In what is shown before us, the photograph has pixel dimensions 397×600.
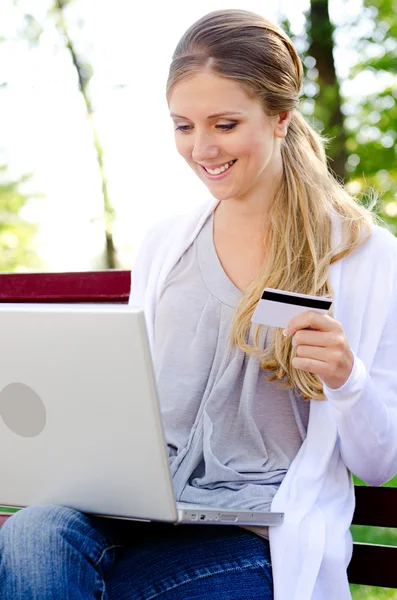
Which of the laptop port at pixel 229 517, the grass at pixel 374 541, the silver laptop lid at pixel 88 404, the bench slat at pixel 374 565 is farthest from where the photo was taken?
the grass at pixel 374 541

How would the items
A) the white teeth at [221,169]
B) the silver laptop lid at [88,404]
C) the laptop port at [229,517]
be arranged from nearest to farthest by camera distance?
the silver laptop lid at [88,404] → the laptop port at [229,517] → the white teeth at [221,169]

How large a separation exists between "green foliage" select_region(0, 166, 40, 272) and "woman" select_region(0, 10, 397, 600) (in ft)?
27.9

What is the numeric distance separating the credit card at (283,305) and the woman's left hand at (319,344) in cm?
3

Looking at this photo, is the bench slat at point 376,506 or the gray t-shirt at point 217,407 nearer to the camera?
the gray t-shirt at point 217,407

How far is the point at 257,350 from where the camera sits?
5.61 feet

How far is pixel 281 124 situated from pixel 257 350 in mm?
511

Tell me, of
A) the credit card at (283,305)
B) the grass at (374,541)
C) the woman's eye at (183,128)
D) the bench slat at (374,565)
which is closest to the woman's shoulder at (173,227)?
the woman's eye at (183,128)

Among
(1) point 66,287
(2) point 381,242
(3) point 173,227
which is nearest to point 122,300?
(1) point 66,287

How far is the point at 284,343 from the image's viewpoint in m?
1.68

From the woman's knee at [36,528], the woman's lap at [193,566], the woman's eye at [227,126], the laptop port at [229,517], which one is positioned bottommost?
the woman's lap at [193,566]

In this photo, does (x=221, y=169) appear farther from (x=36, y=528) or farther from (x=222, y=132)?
(x=36, y=528)

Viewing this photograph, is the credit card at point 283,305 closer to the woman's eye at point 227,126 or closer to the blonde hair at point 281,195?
the blonde hair at point 281,195

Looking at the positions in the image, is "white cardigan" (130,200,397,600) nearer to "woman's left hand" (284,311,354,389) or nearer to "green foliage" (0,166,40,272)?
"woman's left hand" (284,311,354,389)

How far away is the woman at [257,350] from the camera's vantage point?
149cm
